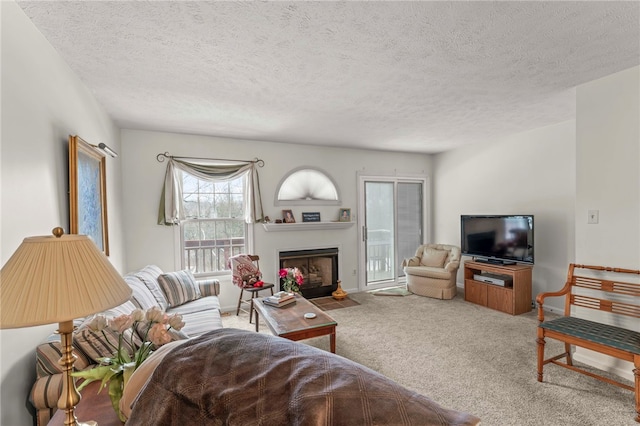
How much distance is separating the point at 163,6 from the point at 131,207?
9.86 feet

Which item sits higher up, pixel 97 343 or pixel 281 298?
pixel 97 343

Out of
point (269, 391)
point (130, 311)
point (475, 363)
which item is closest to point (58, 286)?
point (269, 391)

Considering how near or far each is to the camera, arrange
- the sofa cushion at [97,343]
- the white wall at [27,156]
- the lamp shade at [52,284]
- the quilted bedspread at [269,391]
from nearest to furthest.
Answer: the quilted bedspread at [269,391] → the lamp shade at [52,284] → the white wall at [27,156] → the sofa cushion at [97,343]

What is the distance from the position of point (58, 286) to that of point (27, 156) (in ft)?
3.44

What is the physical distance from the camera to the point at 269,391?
2.28 ft

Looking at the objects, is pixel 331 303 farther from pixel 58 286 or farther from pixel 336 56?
pixel 58 286

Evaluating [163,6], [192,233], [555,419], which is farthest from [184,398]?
[192,233]

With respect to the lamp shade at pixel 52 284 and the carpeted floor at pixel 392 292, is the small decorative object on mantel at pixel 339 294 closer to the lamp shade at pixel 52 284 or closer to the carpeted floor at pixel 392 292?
the carpeted floor at pixel 392 292

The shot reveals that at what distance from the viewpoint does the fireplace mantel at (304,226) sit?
4488 mm

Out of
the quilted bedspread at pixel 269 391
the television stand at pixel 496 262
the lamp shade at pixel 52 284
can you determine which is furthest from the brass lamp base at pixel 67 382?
the television stand at pixel 496 262

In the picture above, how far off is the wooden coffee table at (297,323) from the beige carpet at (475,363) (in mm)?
460

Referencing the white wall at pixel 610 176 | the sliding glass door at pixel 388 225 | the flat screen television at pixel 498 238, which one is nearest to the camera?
the white wall at pixel 610 176

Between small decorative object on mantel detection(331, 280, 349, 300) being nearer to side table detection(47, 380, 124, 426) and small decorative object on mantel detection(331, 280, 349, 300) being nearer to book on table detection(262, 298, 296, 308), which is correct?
book on table detection(262, 298, 296, 308)

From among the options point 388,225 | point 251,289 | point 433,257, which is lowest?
point 251,289
